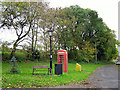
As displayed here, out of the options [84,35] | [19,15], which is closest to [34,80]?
[19,15]

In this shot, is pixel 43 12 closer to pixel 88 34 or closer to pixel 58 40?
pixel 58 40

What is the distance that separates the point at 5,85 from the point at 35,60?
21875 mm

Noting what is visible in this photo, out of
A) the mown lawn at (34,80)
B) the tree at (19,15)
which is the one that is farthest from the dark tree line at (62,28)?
the mown lawn at (34,80)

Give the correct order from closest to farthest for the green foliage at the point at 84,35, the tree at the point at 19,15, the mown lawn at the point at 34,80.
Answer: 1. the mown lawn at the point at 34,80
2. the tree at the point at 19,15
3. the green foliage at the point at 84,35

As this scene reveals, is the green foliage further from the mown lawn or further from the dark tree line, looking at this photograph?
the mown lawn

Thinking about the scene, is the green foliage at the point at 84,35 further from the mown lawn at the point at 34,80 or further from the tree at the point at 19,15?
the mown lawn at the point at 34,80

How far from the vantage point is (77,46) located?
40.9 metres

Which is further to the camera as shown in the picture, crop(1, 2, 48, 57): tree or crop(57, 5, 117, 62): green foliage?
crop(57, 5, 117, 62): green foliage

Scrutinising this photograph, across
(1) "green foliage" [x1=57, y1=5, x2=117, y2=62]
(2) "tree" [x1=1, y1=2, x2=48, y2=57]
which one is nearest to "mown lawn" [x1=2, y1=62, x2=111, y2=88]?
(2) "tree" [x1=1, y1=2, x2=48, y2=57]

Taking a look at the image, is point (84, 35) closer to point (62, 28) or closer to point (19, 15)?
point (62, 28)

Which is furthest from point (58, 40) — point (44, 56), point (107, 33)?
point (107, 33)

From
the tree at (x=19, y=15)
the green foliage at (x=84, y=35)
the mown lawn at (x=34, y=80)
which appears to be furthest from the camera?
the green foliage at (x=84, y=35)

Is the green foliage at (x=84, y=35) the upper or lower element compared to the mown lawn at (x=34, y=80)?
upper

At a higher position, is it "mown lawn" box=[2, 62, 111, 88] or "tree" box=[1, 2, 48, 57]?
"tree" box=[1, 2, 48, 57]
